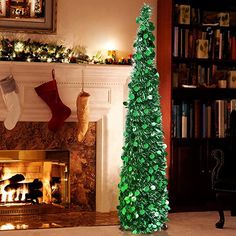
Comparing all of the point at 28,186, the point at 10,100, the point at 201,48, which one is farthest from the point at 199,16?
the point at 28,186

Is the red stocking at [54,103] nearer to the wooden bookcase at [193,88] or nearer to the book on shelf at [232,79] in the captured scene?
the wooden bookcase at [193,88]

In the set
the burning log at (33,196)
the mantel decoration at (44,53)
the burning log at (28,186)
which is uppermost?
the mantel decoration at (44,53)

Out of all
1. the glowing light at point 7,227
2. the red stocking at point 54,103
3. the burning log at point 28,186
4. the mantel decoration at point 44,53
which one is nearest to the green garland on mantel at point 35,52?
the mantel decoration at point 44,53

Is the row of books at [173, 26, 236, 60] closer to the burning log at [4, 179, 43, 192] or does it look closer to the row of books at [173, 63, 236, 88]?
the row of books at [173, 63, 236, 88]

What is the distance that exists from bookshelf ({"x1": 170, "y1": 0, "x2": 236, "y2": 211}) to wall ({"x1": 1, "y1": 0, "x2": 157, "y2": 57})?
48 cm

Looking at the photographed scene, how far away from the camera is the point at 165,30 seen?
17.4 ft

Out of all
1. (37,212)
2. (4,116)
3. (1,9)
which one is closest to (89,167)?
(37,212)

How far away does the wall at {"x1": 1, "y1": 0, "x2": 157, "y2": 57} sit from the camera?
5.16 meters

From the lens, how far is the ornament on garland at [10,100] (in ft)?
15.6

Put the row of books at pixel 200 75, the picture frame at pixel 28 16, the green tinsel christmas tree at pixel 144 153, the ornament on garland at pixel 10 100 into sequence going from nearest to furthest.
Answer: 1. the green tinsel christmas tree at pixel 144 153
2. the ornament on garland at pixel 10 100
3. the picture frame at pixel 28 16
4. the row of books at pixel 200 75

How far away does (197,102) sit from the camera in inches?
213

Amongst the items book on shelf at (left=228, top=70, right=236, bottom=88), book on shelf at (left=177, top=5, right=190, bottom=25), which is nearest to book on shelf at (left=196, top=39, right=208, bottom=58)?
book on shelf at (left=177, top=5, right=190, bottom=25)

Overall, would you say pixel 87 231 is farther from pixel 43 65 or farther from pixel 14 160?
pixel 43 65

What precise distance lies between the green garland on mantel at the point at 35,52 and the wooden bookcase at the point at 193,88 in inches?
35.7
